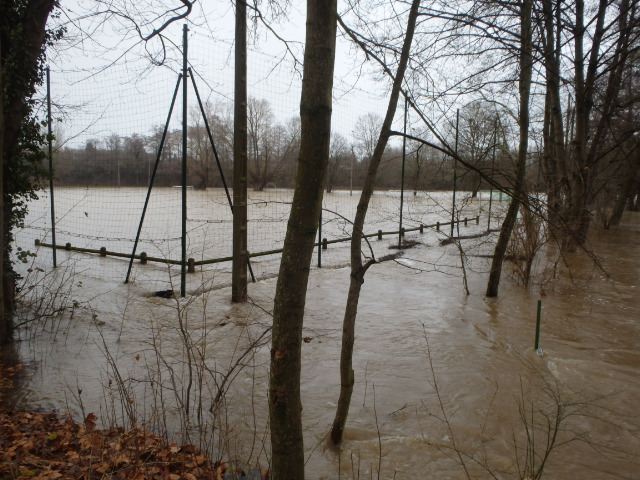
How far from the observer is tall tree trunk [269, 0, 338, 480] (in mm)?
1798

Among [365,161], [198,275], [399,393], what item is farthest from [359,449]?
[365,161]

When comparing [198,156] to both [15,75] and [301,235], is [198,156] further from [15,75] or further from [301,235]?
[301,235]

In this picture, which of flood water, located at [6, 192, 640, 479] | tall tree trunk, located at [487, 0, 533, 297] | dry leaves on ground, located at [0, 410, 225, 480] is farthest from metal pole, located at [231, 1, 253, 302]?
tall tree trunk, located at [487, 0, 533, 297]

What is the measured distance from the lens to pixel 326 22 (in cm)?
178

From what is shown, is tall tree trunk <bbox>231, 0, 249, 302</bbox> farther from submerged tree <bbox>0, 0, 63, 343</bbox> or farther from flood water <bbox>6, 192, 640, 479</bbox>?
submerged tree <bbox>0, 0, 63, 343</bbox>

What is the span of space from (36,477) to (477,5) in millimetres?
8250

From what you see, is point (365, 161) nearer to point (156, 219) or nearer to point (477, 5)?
point (477, 5)

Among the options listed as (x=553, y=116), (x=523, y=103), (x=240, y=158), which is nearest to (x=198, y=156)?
(x=240, y=158)

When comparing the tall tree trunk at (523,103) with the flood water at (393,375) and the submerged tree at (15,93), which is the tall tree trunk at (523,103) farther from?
the submerged tree at (15,93)

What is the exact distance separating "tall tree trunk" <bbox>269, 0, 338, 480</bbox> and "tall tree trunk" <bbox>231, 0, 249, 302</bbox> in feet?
14.3

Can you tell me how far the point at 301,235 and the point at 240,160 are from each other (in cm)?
449

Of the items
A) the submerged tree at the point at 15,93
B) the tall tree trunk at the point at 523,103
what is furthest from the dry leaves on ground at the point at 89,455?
the tall tree trunk at the point at 523,103

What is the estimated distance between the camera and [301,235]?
188 centimetres

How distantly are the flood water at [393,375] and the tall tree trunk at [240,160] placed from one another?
488 mm
